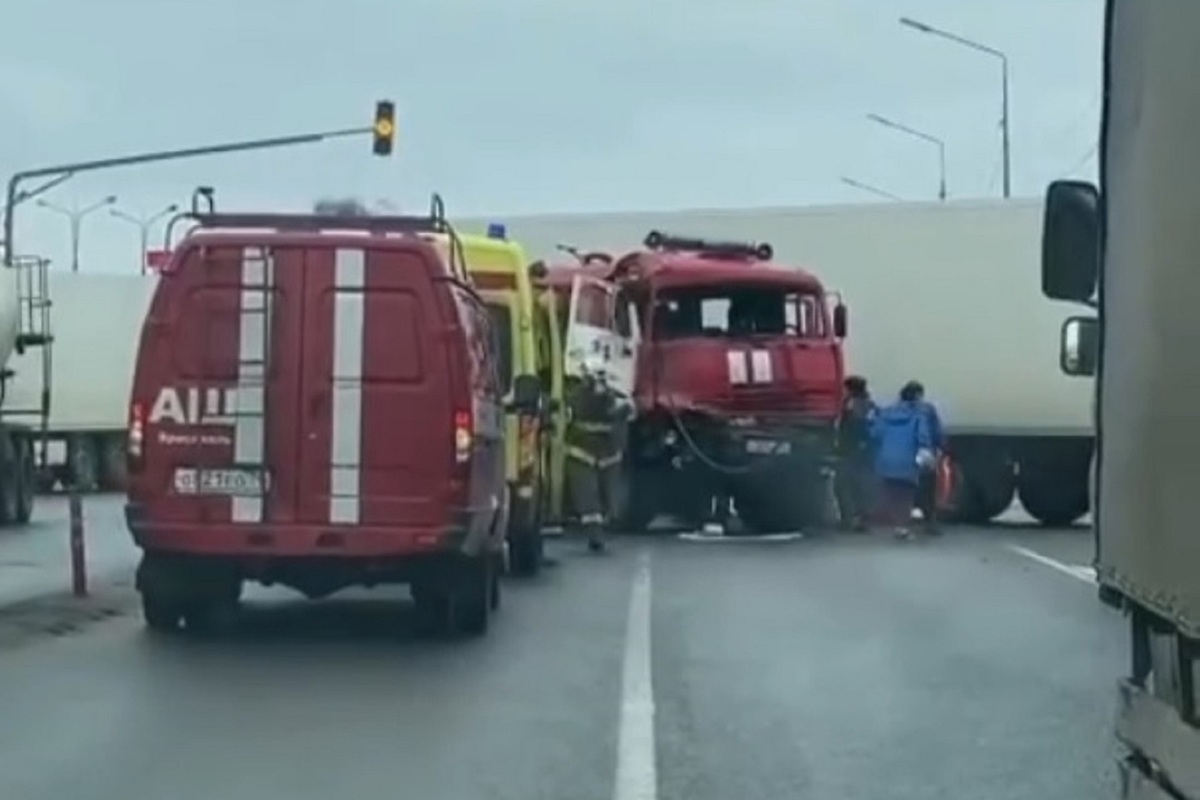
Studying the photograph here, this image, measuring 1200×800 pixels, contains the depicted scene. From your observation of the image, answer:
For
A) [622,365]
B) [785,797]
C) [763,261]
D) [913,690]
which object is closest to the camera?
[785,797]

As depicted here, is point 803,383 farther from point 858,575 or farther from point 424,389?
point 424,389

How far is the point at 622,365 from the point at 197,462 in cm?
1626

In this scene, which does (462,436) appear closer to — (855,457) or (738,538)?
→ (738,538)

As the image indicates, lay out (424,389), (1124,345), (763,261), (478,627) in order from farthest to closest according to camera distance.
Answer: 1. (763,261)
2. (478,627)
3. (424,389)
4. (1124,345)

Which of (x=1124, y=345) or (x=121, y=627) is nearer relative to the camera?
(x=1124, y=345)

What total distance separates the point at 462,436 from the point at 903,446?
1684 centimetres

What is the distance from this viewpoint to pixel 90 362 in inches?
1960

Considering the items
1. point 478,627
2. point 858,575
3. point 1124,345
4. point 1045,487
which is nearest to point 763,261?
point 1045,487

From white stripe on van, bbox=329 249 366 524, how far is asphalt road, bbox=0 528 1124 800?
928 mm

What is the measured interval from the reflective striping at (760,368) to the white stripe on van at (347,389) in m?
16.9

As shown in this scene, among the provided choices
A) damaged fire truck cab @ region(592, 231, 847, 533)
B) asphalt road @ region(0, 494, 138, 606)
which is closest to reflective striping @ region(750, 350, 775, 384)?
damaged fire truck cab @ region(592, 231, 847, 533)

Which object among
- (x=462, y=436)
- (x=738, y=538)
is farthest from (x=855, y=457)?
(x=462, y=436)

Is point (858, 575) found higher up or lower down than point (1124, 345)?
lower down

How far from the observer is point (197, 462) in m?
17.1
